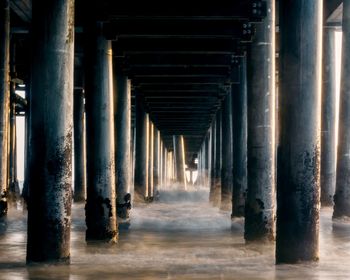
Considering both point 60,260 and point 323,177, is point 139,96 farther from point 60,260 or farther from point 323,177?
point 60,260

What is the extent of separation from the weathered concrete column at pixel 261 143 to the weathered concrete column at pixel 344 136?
5.34 meters

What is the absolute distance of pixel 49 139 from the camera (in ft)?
24.9

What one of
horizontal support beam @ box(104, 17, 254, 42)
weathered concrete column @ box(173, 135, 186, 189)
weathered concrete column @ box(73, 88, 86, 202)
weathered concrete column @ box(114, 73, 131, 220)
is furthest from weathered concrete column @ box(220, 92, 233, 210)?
weathered concrete column @ box(173, 135, 186, 189)

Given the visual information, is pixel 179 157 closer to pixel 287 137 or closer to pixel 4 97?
pixel 4 97

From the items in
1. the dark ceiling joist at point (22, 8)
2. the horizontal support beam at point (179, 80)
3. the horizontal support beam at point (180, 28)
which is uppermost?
the dark ceiling joist at point (22, 8)

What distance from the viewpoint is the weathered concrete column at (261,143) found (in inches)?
410

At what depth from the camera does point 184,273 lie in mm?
7117

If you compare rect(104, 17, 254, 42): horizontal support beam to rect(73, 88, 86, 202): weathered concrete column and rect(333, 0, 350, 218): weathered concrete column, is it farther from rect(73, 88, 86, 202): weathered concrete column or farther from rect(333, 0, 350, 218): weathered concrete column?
rect(73, 88, 86, 202): weathered concrete column

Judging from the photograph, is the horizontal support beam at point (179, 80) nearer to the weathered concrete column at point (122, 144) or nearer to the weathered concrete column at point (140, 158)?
the weathered concrete column at point (122, 144)

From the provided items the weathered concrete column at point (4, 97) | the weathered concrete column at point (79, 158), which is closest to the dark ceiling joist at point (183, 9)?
the weathered concrete column at point (4, 97)

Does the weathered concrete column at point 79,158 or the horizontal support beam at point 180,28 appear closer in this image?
the horizontal support beam at point 180,28

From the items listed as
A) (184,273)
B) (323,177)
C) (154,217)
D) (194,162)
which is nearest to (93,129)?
(184,273)

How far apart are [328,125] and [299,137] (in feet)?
41.4

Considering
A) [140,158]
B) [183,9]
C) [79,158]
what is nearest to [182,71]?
[183,9]
